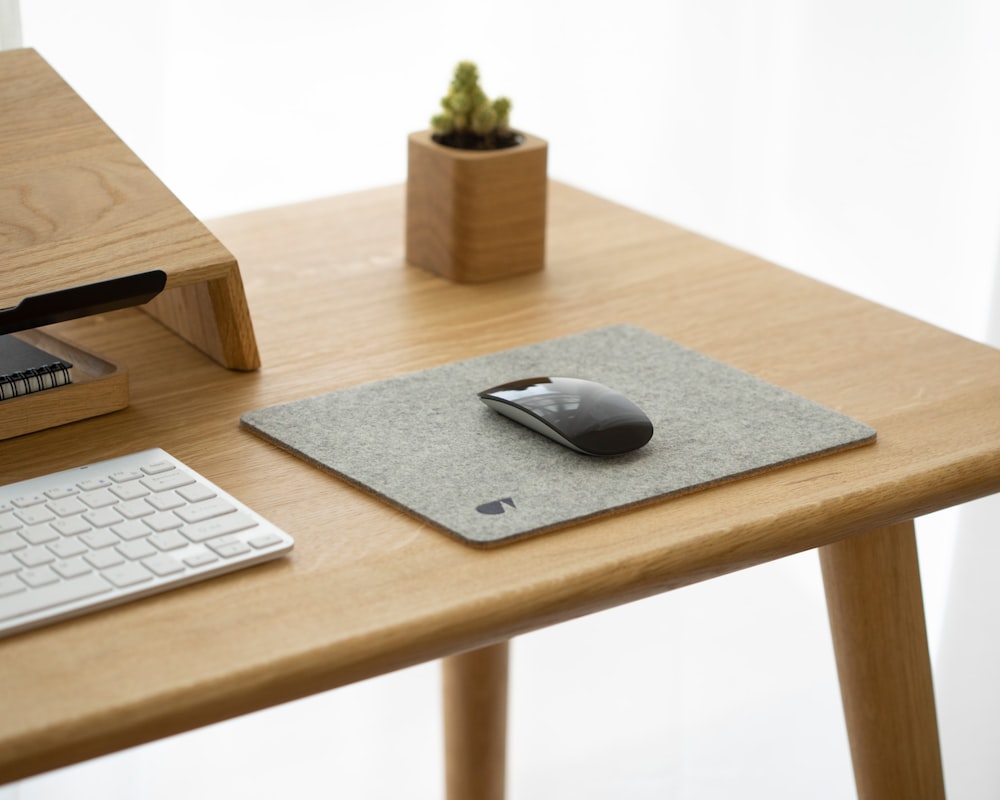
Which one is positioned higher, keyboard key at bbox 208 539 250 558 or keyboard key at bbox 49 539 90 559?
keyboard key at bbox 49 539 90 559

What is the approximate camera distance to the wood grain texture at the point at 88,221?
0.83 metres

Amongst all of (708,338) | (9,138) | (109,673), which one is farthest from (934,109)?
(109,673)

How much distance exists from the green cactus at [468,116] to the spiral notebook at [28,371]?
379 millimetres

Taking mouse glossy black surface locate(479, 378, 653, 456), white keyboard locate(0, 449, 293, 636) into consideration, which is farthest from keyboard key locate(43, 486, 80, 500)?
mouse glossy black surface locate(479, 378, 653, 456)

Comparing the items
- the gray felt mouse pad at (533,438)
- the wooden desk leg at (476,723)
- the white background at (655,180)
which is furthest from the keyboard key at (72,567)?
the white background at (655,180)

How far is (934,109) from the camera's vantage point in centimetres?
145

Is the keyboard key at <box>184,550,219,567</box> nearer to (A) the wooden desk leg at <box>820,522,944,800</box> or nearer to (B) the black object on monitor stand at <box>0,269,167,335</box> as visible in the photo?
(B) the black object on monitor stand at <box>0,269,167,335</box>

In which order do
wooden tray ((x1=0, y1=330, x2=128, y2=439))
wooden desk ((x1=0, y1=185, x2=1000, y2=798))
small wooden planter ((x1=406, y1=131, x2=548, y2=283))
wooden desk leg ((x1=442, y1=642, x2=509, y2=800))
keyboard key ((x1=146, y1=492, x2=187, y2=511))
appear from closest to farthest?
wooden desk ((x1=0, y1=185, x2=1000, y2=798)) → keyboard key ((x1=146, y1=492, x2=187, y2=511)) → wooden tray ((x1=0, y1=330, x2=128, y2=439)) → small wooden planter ((x1=406, y1=131, x2=548, y2=283)) → wooden desk leg ((x1=442, y1=642, x2=509, y2=800))

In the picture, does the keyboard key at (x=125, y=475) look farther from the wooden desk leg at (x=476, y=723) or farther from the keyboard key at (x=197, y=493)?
the wooden desk leg at (x=476, y=723)

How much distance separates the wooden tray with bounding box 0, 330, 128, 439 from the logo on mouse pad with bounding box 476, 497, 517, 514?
26 cm

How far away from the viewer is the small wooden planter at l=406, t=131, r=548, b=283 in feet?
3.45

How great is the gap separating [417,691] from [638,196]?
669 mm

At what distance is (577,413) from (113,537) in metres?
0.26

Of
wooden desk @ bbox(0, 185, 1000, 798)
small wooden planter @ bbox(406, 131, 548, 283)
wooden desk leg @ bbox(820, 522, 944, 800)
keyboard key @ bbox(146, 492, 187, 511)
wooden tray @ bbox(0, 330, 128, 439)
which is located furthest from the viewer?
small wooden planter @ bbox(406, 131, 548, 283)
